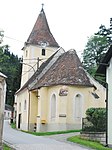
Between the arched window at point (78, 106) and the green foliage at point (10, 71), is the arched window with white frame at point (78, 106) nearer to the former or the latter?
the arched window at point (78, 106)

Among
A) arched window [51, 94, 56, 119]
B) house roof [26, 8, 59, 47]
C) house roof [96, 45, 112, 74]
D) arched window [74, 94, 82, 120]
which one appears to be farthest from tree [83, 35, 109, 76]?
house roof [96, 45, 112, 74]

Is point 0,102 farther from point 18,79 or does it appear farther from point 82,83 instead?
point 18,79

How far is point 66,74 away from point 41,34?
16.2m

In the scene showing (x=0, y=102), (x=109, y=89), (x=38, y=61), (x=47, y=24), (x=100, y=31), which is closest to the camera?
(x=0, y=102)

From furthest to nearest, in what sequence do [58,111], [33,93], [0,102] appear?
[33,93] → [58,111] → [0,102]

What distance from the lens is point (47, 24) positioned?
173ft

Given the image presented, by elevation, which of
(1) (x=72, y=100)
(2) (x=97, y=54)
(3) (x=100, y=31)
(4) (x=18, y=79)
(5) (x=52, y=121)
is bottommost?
(5) (x=52, y=121)

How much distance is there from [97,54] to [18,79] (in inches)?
613

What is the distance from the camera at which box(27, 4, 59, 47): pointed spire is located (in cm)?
5031

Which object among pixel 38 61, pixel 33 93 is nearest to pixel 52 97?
pixel 33 93

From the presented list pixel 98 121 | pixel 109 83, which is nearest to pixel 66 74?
pixel 98 121

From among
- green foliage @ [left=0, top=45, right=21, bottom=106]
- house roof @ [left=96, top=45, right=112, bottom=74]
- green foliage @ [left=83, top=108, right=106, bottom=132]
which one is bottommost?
green foliage @ [left=83, top=108, right=106, bottom=132]

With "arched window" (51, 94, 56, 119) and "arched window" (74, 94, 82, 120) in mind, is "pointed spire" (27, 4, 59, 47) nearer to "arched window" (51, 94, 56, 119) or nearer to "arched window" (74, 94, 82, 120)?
"arched window" (51, 94, 56, 119)

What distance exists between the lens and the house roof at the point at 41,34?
50281mm
